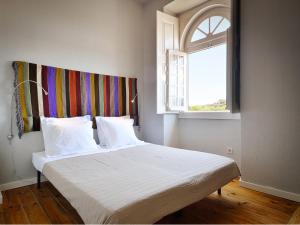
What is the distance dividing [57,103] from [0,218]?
145cm

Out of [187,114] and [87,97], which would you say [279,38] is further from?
[87,97]

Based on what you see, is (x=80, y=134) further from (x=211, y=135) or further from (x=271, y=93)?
(x=271, y=93)

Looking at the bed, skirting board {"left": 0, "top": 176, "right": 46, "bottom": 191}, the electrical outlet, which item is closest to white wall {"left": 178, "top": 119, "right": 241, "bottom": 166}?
the electrical outlet

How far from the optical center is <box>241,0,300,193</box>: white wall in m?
2.09

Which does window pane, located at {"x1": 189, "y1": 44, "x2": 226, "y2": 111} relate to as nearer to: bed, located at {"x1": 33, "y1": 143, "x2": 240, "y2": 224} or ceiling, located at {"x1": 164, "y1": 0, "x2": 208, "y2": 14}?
ceiling, located at {"x1": 164, "y1": 0, "x2": 208, "y2": 14}

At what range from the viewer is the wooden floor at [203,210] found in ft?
5.76

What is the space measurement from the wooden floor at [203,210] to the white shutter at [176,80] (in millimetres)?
1632

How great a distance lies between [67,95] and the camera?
9.27ft

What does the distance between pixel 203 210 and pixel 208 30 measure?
274 centimetres

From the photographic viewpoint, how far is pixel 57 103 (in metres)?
2.73

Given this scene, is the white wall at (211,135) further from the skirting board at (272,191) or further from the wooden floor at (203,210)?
the wooden floor at (203,210)

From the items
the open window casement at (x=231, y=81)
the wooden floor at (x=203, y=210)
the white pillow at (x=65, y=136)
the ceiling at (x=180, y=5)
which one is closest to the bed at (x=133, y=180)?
the white pillow at (x=65, y=136)

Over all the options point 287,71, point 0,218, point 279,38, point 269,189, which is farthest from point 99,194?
point 279,38

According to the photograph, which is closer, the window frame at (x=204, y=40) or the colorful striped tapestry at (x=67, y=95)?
the colorful striped tapestry at (x=67, y=95)
